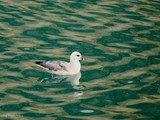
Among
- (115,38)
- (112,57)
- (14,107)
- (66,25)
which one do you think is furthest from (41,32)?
(14,107)

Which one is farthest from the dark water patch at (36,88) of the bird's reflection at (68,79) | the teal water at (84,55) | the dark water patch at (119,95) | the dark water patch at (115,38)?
the dark water patch at (115,38)

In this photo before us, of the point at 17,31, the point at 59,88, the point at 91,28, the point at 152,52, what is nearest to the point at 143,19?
the point at 91,28

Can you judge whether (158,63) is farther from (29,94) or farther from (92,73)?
(29,94)

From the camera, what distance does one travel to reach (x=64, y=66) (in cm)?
2005

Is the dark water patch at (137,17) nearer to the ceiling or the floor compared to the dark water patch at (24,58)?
nearer to the ceiling

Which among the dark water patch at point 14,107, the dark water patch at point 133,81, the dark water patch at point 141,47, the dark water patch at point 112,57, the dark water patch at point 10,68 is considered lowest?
the dark water patch at point 14,107

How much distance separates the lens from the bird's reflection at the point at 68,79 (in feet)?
61.7

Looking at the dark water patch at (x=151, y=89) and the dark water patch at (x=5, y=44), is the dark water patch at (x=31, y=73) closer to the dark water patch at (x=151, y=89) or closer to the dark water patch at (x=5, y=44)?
the dark water patch at (x=5, y=44)

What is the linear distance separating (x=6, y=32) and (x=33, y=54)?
10.3 feet

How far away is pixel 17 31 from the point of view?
24.1 m

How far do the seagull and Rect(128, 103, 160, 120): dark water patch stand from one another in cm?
402

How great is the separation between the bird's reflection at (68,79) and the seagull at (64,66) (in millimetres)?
157

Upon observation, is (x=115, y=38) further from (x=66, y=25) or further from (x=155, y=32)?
(x=66, y=25)

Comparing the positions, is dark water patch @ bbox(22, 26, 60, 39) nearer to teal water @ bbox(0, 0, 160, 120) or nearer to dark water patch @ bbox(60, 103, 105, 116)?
teal water @ bbox(0, 0, 160, 120)
